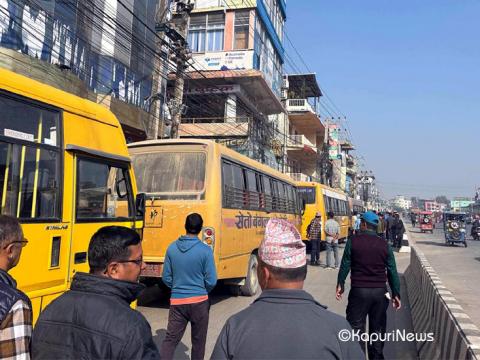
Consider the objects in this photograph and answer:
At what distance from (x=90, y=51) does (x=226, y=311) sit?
10.4 meters

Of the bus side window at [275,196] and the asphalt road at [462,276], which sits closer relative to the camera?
the asphalt road at [462,276]

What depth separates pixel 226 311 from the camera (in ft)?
24.8

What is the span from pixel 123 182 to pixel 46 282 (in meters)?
1.88

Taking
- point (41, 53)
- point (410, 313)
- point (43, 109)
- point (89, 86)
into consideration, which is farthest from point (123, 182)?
point (89, 86)

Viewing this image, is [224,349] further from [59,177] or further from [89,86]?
[89,86]

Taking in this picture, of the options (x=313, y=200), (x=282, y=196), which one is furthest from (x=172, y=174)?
(x=313, y=200)

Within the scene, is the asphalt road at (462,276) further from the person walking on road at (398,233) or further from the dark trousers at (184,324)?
the dark trousers at (184,324)

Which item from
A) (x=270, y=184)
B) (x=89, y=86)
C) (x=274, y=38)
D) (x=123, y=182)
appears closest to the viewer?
(x=123, y=182)

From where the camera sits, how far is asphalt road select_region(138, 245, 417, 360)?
563cm

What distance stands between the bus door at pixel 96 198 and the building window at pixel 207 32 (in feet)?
76.4

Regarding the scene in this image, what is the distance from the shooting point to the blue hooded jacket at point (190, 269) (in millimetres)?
4246

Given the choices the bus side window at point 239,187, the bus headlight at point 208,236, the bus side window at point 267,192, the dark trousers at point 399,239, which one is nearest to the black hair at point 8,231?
the bus headlight at point 208,236

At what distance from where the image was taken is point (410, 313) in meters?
7.84

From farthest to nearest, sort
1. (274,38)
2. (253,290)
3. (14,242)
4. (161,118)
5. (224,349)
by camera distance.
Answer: (274,38)
(161,118)
(253,290)
(14,242)
(224,349)
